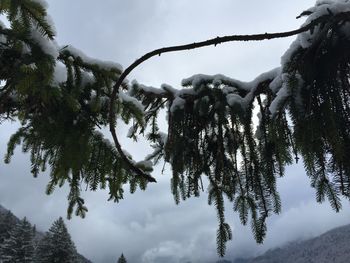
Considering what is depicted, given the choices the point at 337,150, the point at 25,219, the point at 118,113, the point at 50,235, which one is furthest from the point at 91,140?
the point at 25,219

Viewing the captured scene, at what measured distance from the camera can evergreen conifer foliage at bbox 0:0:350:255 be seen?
6.91ft

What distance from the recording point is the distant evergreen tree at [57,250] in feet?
140

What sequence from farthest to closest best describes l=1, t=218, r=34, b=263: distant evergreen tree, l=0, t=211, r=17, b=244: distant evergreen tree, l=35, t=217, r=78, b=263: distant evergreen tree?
l=0, t=211, r=17, b=244: distant evergreen tree
l=1, t=218, r=34, b=263: distant evergreen tree
l=35, t=217, r=78, b=263: distant evergreen tree

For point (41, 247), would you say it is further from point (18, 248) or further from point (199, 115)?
point (199, 115)

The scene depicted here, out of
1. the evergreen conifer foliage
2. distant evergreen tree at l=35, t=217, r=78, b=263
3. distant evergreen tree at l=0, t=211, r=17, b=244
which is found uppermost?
distant evergreen tree at l=0, t=211, r=17, b=244

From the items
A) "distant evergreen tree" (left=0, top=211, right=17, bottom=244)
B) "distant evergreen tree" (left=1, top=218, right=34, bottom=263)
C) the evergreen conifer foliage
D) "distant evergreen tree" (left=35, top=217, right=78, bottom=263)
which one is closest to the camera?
the evergreen conifer foliage

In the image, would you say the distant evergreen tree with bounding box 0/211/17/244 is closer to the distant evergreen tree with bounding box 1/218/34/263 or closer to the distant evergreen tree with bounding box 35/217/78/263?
the distant evergreen tree with bounding box 1/218/34/263

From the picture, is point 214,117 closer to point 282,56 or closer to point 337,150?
point 282,56

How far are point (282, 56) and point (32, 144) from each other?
2195 millimetres

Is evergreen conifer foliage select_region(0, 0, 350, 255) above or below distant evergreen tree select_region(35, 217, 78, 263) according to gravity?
below

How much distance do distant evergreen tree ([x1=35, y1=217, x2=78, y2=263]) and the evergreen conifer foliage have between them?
42.6m

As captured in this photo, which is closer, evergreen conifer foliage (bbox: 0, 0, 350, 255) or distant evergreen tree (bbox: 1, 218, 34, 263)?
evergreen conifer foliage (bbox: 0, 0, 350, 255)

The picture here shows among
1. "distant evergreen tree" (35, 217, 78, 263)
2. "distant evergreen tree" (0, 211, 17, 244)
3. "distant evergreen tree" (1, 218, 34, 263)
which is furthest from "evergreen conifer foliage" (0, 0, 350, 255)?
"distant evergreen tree" (0, 211, 17, 244)

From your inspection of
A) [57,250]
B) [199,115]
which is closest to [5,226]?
[57,250]
